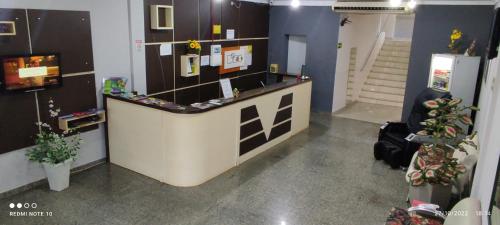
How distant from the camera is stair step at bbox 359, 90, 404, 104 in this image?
920cm

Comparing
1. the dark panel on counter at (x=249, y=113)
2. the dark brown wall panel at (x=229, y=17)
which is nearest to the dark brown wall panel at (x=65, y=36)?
the dark panel on counter at (x=249, y=113)

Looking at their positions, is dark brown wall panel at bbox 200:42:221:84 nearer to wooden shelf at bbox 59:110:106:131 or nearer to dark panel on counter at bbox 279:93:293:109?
dark panel on counter at bbox 279:93:293:109

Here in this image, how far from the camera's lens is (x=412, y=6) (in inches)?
260

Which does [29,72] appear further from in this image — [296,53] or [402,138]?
[296,53]

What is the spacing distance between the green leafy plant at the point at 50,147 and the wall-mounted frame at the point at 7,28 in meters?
0.86

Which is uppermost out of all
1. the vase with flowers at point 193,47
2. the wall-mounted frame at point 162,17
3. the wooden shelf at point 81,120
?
the wall-mounted frame at point 162,17

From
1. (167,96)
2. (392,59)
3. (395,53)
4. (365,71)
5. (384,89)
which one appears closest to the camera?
(167,96)

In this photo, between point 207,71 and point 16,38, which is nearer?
point 16,38

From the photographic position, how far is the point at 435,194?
3.64 metres

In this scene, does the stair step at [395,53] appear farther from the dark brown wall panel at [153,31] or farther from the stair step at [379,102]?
the dark brown wall panel at [153,31]

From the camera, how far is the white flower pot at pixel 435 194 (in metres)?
3.61

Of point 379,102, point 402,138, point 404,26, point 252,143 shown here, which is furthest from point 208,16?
point 404,26

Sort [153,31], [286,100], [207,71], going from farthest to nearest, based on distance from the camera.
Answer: [207,71] < [286,100] < [153,31]

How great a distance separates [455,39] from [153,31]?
5159mm
